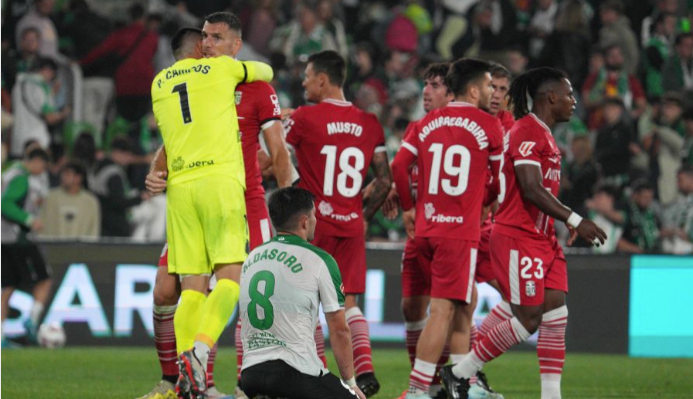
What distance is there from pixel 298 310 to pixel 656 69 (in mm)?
13988

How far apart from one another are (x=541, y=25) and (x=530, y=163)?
1248cm

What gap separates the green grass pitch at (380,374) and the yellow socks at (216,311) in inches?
70.9

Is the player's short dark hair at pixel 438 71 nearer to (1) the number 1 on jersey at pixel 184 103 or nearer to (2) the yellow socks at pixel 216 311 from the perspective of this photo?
(1) the number 1 on jersey at pixel 184 103

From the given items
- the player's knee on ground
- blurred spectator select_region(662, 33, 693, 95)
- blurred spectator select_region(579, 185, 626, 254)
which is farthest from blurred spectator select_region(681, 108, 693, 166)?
the player's knee on ground

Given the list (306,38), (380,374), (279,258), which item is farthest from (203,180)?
(306,38)

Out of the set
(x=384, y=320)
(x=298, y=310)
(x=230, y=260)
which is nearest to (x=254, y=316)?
(x=298, y=310)

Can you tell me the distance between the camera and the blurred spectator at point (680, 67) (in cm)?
1888

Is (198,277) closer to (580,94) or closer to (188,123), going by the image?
(188,123)

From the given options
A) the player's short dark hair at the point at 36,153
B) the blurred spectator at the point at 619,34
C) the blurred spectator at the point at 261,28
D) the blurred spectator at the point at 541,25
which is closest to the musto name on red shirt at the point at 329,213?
the player's short dark hair at the point at 36,153

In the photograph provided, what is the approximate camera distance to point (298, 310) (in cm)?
671

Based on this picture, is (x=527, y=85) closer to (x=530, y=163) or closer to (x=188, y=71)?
(x=530, y=163)

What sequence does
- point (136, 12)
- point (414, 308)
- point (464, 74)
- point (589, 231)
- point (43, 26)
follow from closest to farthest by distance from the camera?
point (589, 231) → point (464, 74) → point (414, 308) → point (43, 26) → point (136, 12)

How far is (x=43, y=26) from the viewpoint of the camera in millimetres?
18266

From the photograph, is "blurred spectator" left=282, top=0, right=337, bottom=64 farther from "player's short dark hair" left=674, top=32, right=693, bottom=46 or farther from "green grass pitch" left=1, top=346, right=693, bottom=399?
"green grass pitch" left=1, top=346, right=693, bottom=399
